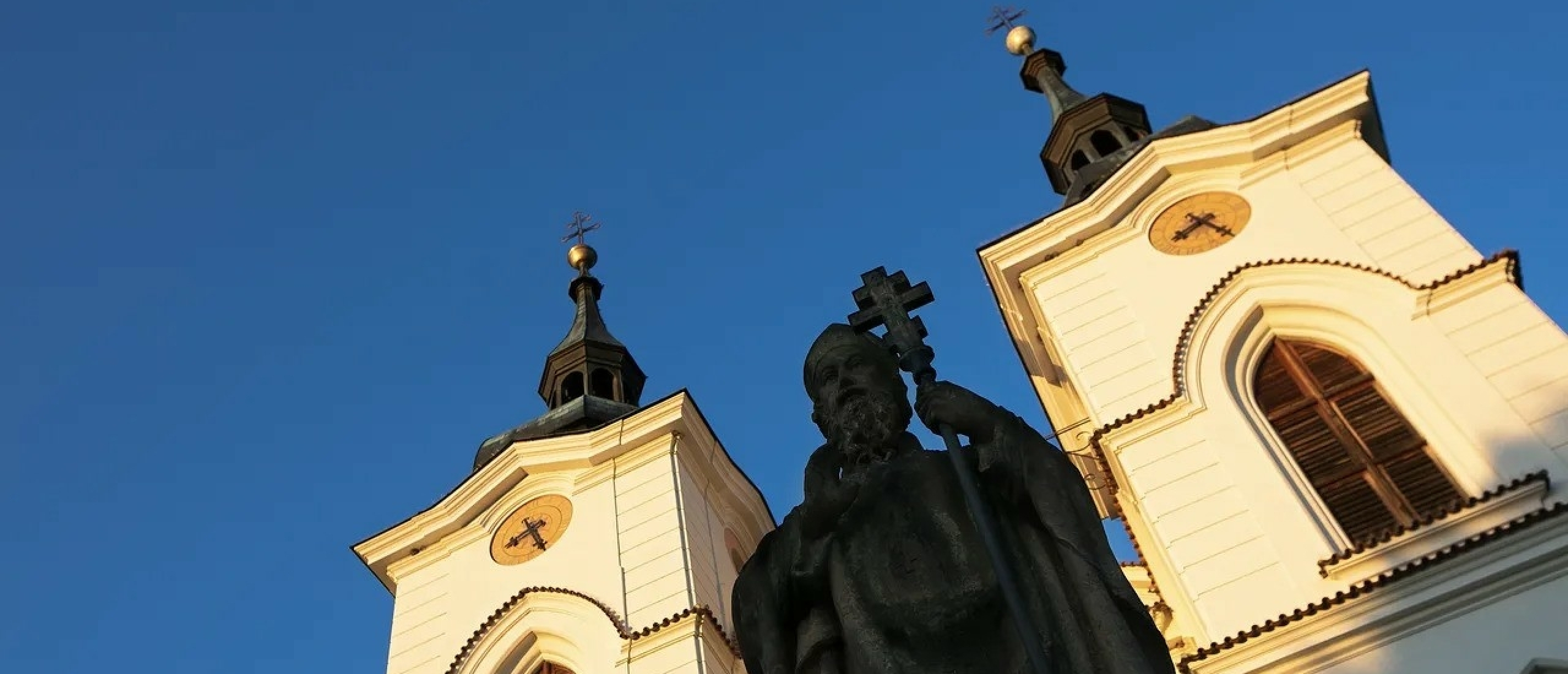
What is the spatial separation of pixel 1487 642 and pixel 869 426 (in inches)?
290

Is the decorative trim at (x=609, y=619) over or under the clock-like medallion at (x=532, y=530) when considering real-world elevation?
under

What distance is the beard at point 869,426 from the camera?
5.05 metres

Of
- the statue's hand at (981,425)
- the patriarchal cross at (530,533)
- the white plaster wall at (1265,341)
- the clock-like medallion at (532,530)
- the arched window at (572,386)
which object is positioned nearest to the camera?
the statue's hand at (981,425)

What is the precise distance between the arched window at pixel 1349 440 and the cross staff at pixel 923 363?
775 cm

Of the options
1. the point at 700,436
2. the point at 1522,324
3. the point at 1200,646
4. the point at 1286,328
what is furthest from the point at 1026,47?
the point at 1200,646

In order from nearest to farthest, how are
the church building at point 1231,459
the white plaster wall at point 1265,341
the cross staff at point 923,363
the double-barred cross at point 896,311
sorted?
the cross staff at point 923,363, the double-barred cross at point 896,311, the church building at point 1231,459, the white plaster wall at point 1265,341

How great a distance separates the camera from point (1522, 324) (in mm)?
12719

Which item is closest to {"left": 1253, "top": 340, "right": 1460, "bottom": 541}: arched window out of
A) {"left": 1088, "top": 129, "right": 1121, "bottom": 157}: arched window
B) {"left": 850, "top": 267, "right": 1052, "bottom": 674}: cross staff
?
{"left": 850, "top": 267, "right": 1052, "bottom": 674}: cross staff

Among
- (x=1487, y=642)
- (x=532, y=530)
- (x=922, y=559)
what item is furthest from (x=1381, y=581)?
(x=532, y=530)

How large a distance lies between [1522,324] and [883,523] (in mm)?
10161

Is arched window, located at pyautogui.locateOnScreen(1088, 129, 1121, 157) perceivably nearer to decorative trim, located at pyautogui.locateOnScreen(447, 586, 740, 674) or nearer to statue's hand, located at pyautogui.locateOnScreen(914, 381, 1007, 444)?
decorative trim, located at pyautogui.locateOnScreen(447, 586, 740, 674)

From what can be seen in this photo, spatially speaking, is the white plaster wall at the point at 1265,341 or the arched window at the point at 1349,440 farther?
the arched window at the point at 1349,440

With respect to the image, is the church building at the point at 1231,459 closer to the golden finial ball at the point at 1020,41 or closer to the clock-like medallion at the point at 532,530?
the clock-like medallion at the point at 532,530

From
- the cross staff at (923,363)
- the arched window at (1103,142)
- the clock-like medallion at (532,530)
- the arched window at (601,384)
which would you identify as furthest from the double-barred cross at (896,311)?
the arched window at (601,384)
